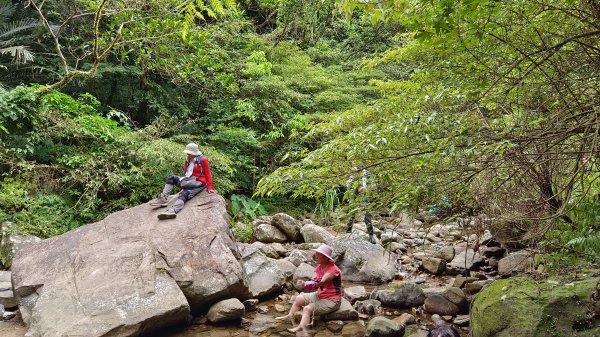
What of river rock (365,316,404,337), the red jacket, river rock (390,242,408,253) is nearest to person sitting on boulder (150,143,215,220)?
the red jacket

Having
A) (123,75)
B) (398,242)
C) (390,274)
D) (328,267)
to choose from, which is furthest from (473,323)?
(123,75)

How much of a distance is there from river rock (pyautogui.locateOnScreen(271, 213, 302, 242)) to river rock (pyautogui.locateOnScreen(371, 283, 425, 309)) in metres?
3.70

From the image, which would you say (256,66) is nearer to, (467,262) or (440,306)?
(467,262)

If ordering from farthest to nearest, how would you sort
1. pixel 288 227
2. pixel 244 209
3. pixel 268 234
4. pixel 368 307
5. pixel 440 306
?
pixel 244 209
pixel 288 227
pixel 268 234
pixel 368 307
pixel 440 306

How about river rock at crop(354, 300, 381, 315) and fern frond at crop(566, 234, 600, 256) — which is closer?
fern frond at crop(566, 234, 600, 256)

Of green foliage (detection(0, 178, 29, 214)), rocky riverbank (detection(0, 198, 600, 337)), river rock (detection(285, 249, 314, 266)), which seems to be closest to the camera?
rocky riverbank (detection(0, 198, 600, 337))

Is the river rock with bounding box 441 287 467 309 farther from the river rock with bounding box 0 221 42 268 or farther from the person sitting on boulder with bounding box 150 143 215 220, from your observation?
the river rock with bounding box 0 221 42 268

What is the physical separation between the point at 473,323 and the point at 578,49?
110 inches

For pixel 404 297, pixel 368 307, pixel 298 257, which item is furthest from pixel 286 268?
pixel 404 297

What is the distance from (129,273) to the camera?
5.28 m

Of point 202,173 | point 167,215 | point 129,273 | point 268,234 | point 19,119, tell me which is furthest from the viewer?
point 268,234

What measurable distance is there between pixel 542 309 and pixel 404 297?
2.56 metres

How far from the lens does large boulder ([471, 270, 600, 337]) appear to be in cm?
353

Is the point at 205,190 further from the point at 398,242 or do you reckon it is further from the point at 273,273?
the point at 398,242
